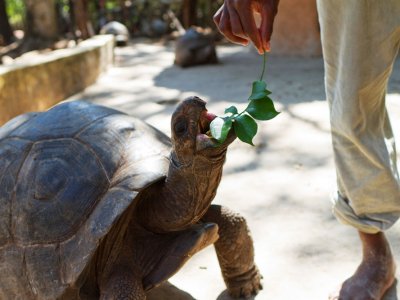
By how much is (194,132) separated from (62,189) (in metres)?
0.48

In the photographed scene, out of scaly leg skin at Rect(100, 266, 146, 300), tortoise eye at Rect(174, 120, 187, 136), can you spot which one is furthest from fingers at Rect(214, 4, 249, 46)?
→ scaly leg skin at Rect(100, 266, 146, 300)

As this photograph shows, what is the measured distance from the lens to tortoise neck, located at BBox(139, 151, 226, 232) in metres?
1.41

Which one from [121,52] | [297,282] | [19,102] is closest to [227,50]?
[121,52]

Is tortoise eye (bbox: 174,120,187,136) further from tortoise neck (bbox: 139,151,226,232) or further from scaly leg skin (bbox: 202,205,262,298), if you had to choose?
scaly leg skin (bbox: 202,205,262,298)

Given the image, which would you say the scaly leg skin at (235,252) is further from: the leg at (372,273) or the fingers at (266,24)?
the fingers at (266,24)

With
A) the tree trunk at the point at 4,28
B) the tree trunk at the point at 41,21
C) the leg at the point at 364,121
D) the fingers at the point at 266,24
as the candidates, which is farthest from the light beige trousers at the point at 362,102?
the tree trunk at the point at 4,28

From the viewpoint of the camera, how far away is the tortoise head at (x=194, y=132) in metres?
1.33

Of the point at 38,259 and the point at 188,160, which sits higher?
the point at 188,160

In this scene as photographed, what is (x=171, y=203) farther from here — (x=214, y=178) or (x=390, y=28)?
(x=390, y=28)

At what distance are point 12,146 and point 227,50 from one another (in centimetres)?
786

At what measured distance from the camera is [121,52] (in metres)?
10.1

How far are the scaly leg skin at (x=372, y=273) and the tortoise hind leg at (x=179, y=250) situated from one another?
0.49 meters

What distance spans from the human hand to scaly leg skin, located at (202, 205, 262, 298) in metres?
0.59

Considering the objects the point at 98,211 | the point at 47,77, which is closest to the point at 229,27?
the point at 98,211
